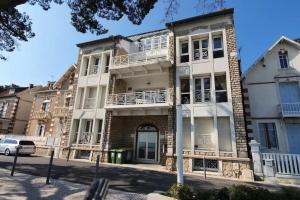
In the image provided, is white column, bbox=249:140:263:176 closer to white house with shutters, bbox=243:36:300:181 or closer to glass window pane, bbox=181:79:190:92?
white house with shutters, bbox=243:36:300:181

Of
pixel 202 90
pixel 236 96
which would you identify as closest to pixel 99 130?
pixel 202 90

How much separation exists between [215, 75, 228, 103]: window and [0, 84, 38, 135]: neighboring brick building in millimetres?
28774

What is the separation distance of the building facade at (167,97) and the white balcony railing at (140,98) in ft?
0.25

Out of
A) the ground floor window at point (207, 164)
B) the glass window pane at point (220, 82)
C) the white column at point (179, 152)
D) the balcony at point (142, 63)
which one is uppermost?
the balcony at point (142, 63)

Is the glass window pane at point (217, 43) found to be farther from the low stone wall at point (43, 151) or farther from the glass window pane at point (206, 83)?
the low stone wall at point (43, 151)

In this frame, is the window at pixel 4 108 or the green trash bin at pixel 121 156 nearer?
the green trash bin at pixel 121 156

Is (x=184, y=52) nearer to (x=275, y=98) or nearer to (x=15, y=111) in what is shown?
(x=275, y=98)

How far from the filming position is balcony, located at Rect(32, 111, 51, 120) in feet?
80.0

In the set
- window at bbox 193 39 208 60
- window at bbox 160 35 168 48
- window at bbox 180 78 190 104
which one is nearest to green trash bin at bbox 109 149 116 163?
window at bbox 180 78 190 104

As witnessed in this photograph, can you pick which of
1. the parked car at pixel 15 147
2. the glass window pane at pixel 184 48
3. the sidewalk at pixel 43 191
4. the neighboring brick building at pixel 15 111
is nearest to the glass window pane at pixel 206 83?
the glass window pane at pixel 184 48

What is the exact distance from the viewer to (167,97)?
47.4ft

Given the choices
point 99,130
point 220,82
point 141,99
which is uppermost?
point 220,82

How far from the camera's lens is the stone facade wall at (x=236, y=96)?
11828 millimetres

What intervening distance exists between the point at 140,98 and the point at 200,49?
242 inches
